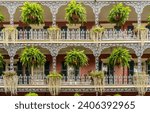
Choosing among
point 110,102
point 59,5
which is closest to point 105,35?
point 59,5

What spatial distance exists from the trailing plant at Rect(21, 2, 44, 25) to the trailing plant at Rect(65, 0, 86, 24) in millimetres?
1959

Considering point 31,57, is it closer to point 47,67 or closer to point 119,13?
point 47,67

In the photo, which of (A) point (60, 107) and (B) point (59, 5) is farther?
(B) point (59, 5)

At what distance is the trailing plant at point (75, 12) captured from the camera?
36125mm

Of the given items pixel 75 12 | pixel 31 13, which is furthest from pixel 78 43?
pixel 31 13

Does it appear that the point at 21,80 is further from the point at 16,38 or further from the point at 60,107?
the point at 60,107

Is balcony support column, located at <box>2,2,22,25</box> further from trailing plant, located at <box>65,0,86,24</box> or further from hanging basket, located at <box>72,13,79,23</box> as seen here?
hanging basket, located at <box>72,13,79,23</box>

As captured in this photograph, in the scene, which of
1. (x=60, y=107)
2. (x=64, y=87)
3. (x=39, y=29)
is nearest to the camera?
(x=60, y=107)

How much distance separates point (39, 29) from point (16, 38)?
289 centimetres

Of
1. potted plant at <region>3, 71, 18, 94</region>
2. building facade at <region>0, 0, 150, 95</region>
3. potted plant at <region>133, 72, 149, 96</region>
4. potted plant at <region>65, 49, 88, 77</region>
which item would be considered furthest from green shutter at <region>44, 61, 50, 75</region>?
potted plant at <region>133, 72, 149, 96</region>

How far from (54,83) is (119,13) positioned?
6.59 m

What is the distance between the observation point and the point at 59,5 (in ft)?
124

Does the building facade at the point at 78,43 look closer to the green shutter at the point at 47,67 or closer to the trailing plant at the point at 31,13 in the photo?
the green shutter at the point at 47,67

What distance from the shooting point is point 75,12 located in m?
36.2
